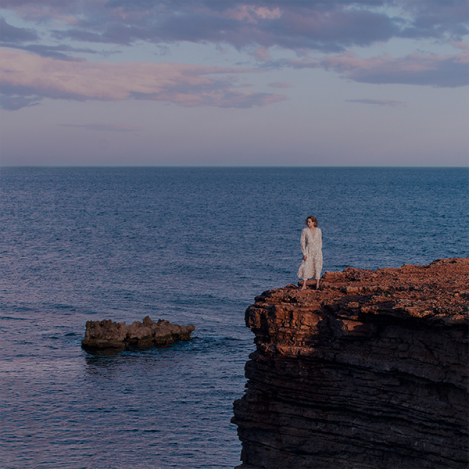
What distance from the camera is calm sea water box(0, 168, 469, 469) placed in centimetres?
2956

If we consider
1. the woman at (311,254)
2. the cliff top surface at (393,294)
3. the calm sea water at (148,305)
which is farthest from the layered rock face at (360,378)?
the calm sea water at (148,305)

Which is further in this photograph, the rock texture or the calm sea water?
the rock texture

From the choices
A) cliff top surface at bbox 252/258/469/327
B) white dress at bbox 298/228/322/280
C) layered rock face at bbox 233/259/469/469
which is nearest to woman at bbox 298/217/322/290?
white dress at bbox 298/228/322/280

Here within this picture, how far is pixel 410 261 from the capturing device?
233ft

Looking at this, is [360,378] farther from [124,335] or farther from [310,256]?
[124,335]

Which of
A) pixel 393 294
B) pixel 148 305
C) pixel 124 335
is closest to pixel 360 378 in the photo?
pixel 393 294

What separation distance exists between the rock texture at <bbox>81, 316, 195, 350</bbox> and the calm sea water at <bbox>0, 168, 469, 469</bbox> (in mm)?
1212

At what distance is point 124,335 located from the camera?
43094 mm

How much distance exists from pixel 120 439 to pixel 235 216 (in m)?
95.4

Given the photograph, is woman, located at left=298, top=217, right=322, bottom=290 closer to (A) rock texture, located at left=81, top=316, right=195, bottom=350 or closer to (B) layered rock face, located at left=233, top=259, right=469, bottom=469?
(B) layered rock face, located at left=233, top=259, right=469, bottom=469

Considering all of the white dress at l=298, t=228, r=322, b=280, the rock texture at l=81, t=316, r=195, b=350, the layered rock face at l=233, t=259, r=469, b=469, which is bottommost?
the rock texture at l=81, t=316, r=195, b=350

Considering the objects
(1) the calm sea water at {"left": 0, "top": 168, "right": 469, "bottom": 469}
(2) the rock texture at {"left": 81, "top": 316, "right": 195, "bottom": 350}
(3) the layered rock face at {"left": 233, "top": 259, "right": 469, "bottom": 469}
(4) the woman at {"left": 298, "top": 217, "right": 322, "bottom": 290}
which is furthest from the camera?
(2) the rock texture at {"left": 81, "top": 316, "right": 195, "bottom": 350}

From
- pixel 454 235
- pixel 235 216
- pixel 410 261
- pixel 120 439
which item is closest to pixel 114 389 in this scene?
pixel 120 439

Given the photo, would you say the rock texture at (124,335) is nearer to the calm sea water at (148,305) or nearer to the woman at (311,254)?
the calm sea water at (148,305)
